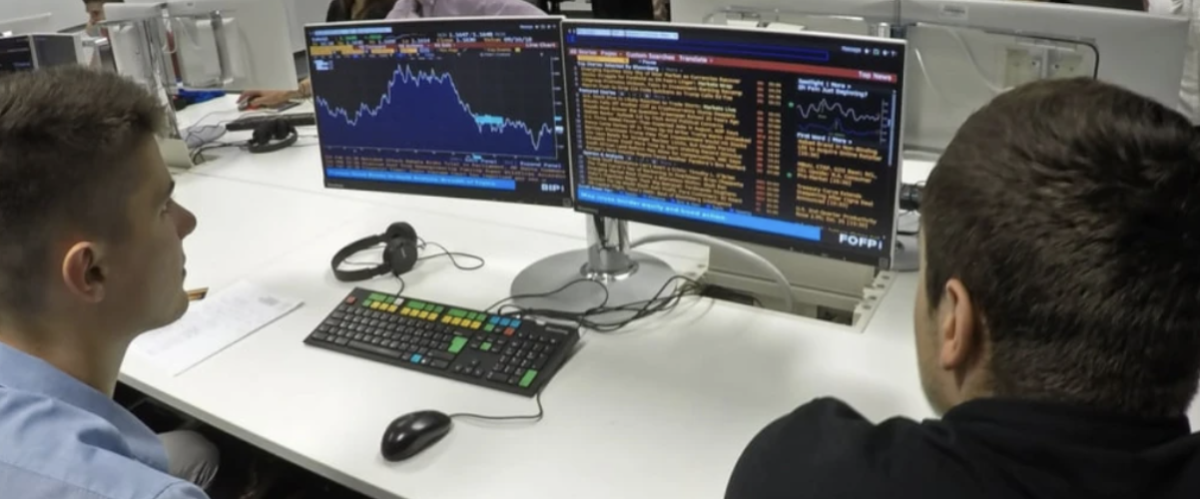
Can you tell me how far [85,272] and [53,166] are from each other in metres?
0.11

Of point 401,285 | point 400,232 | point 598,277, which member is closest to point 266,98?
point 400,232

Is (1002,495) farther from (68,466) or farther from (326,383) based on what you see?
(326,383)

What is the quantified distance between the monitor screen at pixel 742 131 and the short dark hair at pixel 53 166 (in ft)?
2.24

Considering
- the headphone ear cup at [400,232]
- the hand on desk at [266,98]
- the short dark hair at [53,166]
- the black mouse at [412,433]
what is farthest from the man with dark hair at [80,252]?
the hand on desk at [266,98]

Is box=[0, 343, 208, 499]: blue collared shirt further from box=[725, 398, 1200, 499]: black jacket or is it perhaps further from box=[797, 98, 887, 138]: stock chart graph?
box=[797, 98, 887, 138]: stock chart graph

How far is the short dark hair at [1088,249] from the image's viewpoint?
2.31 feet

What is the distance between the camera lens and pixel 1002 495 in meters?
0.70

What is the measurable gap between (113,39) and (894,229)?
2.13m

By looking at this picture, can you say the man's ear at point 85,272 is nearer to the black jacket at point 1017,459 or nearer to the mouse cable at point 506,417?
the mouse cable at point 506,417

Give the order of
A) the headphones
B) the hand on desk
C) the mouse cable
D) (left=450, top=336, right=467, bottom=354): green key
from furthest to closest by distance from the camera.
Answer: the hand on desk, the headphones, (left=450, top=336, right=467, bottom=354): green key, the mouse cable

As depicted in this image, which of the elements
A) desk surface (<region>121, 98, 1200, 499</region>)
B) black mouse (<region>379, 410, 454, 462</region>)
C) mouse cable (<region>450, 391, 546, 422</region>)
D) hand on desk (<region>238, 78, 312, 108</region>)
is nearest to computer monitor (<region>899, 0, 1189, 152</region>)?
desk surface (<region>121, 98, 1200, 499</region>)

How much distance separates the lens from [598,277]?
167 cm

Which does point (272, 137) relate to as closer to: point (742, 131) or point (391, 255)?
point (391, 255)

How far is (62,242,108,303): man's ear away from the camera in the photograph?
970 millimetres
